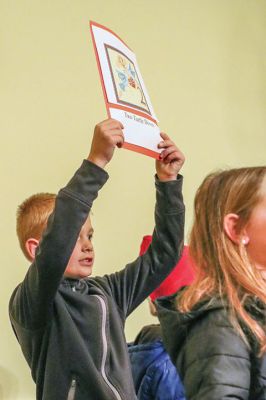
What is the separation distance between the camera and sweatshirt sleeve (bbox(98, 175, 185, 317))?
50.8 inches

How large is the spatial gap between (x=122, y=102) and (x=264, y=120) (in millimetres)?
1264

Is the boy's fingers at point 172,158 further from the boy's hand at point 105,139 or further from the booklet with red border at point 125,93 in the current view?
the boy's hand at point 105,139

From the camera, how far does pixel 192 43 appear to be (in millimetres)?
2090

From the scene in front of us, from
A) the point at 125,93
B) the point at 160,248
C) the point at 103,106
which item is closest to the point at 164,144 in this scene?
the point at 125,93

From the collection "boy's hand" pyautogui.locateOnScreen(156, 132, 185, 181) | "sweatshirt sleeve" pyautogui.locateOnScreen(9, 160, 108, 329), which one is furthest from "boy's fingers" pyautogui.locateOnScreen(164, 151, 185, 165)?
"sweatshirt sleeve" pyautogui.locateOnScreen(9, 160, 108, 329)

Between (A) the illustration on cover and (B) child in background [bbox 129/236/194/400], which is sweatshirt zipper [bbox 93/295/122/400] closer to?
(B) child in background [bbox 129/236/194/400]

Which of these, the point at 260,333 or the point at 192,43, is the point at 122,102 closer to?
the point at 260,333

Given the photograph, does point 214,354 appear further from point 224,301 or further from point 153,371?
point 153,371

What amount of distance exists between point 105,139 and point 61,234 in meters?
0.19

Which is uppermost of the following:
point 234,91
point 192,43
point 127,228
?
point 192,43

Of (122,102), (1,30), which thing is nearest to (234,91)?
(1,30)

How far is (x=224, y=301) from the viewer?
3.05 feet

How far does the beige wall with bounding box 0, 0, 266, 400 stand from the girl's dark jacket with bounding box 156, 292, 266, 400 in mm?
709

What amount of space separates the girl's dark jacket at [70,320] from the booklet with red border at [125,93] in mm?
109
